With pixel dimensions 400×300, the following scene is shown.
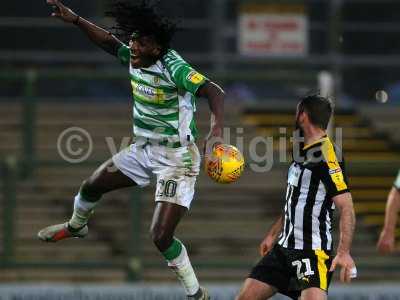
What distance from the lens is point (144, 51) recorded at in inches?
403

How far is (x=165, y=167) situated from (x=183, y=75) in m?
0.92

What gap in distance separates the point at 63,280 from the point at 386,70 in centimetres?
628

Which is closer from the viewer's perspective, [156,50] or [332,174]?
[332,174]

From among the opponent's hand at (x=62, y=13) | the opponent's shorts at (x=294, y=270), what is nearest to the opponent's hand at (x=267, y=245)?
the opponent's shorts at (x=294, y=270)

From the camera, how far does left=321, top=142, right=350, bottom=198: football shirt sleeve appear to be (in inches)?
386

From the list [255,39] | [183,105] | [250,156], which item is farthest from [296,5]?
[183,105]

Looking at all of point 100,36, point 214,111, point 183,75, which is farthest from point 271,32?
point 214,111

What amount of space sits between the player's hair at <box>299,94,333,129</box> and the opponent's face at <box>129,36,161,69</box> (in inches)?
50.1

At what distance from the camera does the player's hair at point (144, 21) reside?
33.5ft

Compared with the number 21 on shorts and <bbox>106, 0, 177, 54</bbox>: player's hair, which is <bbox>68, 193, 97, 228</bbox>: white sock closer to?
<bbox>106, 0, 177, 54</bbox>: player's hair

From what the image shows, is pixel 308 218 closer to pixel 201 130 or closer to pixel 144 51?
pixel 144 51

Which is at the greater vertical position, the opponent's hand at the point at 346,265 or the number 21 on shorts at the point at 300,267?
the opponent's hand at the point at 346,265

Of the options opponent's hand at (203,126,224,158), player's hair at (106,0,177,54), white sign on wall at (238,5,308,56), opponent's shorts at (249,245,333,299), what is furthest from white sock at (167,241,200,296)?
white sign on wall at (238,5,308,56)

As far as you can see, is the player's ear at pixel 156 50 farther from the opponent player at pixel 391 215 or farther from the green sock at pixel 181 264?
the opponent player at pixel 391 215
